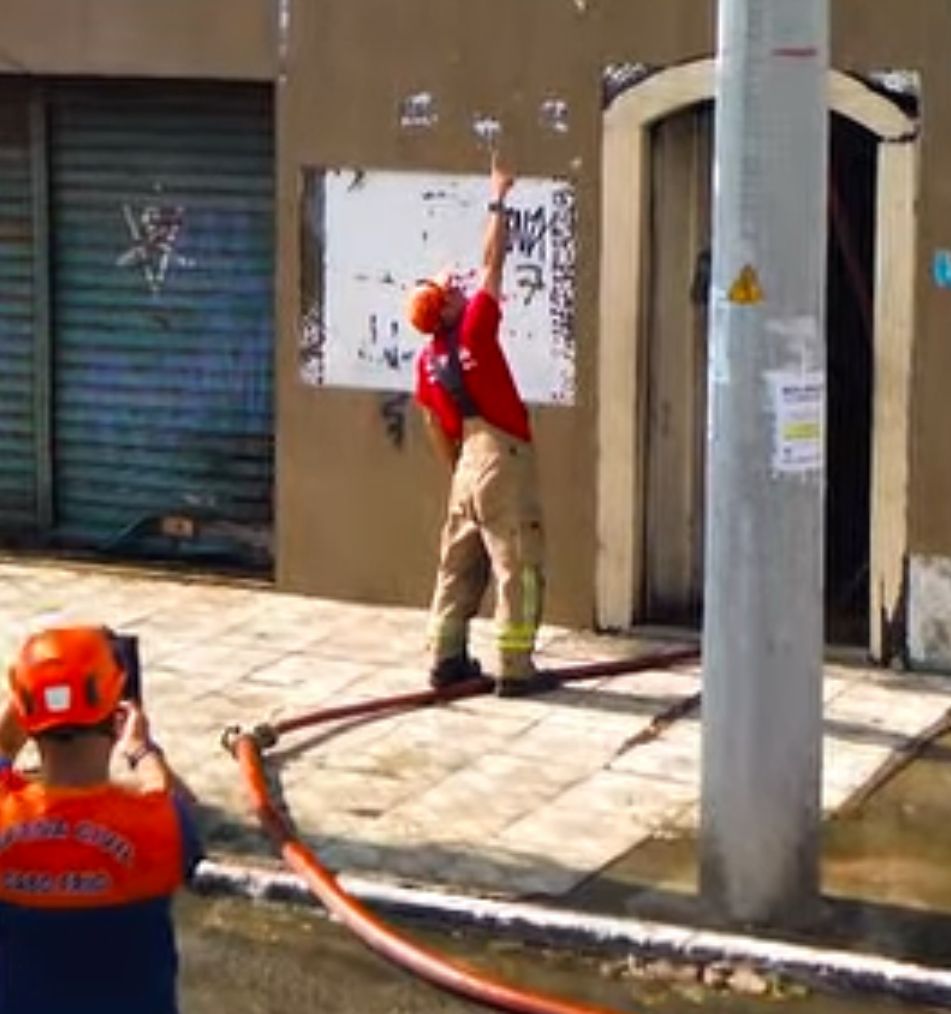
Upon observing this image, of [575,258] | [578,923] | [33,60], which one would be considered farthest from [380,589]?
[578,923]

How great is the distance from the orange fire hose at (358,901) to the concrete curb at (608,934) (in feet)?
0.36

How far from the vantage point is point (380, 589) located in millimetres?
12398

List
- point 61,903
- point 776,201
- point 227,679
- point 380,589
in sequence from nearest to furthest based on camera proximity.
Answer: point 61,903 < point 776,201 < point 227,679 < point 380,589

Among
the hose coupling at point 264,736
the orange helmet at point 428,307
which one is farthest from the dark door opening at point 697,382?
the hose coupling at point 264,736

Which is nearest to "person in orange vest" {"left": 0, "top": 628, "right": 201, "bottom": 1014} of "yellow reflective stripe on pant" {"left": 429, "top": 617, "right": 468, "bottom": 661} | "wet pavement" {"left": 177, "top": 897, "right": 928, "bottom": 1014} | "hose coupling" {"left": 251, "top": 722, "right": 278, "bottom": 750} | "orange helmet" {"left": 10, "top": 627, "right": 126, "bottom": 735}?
"orange helmet" {"left": 10, "top": 627, "right": 126, "bottom": 735}

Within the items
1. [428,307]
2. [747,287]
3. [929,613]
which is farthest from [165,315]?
[747,287]

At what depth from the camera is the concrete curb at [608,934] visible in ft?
24.7

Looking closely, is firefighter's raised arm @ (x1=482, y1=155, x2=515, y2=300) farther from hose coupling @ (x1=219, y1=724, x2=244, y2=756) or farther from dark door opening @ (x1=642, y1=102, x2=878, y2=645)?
hose coupling @ (x1=219, y1=724, x2=244, y2=756)

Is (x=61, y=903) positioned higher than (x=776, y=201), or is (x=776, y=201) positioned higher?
(x=776, y=201)

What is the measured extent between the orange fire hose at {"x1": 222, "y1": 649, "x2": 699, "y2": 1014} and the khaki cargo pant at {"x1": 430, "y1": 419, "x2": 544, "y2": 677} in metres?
0.25

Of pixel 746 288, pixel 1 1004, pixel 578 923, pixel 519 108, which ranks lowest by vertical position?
pixel 578 923

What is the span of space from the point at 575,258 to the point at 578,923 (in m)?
4.38

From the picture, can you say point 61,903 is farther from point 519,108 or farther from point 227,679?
point 519,108

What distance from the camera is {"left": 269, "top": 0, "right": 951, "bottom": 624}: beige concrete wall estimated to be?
35.8ft
